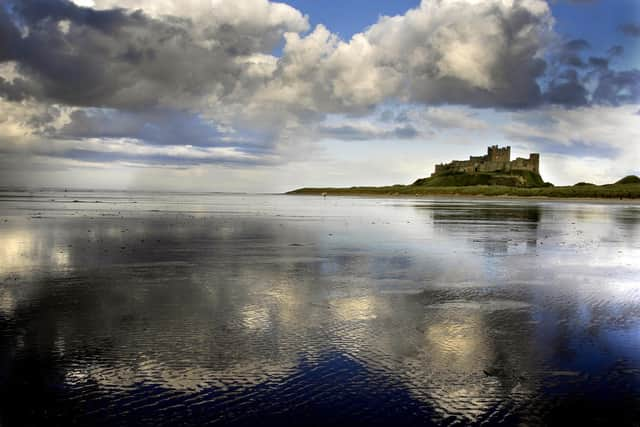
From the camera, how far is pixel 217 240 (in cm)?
2227

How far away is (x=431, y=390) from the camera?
5.92 m

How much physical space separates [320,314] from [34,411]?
5.04m

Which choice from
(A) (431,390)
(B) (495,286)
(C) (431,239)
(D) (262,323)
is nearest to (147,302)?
(D) (262,323)

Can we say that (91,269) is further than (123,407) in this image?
Yes

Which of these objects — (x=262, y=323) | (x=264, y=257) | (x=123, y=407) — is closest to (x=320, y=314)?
(x=262, y=323)

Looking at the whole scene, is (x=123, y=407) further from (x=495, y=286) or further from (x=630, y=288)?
(x=630, y=288)

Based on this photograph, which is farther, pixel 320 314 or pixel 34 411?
pixel 320 314

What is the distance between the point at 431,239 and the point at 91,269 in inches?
588

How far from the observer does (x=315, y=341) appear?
765 cm

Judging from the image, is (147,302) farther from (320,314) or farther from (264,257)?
(264,257)

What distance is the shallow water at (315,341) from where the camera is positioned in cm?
545

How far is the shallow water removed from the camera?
5.45 meters

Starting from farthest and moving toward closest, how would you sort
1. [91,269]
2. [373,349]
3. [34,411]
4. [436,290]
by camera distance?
[91,269] → [436,290] → [373,349] → [34,411]

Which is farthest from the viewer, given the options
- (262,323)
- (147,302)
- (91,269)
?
(91,269)
